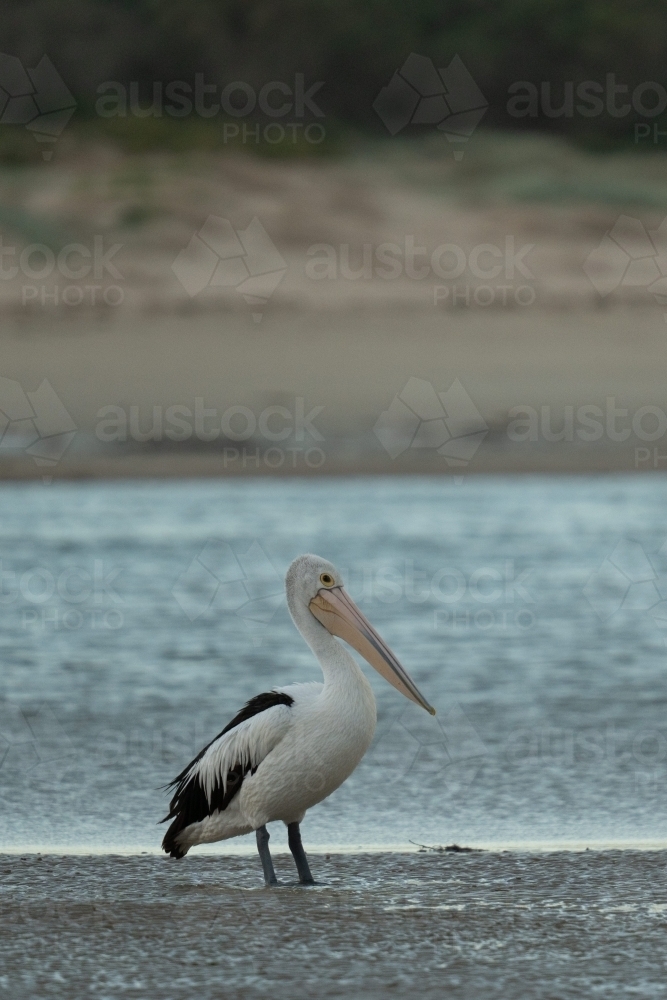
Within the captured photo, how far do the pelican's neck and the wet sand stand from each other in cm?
47

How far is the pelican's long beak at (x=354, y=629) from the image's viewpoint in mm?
4805

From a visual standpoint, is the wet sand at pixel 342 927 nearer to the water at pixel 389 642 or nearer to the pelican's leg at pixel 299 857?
the pelican's leg at pixel 299 857

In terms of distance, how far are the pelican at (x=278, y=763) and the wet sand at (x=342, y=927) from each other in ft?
0.39

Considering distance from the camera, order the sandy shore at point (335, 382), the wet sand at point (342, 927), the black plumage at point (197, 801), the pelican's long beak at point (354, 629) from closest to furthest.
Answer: the wet sand at point (342, 927)
the black plumage at point (197, 801)
the pelican's long beak at point (354, 629)
the sandy shore at point (335, 382)

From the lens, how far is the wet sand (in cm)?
359

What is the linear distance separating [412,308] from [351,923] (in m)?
19.3

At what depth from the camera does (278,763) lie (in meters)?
4.50

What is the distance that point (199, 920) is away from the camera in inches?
160

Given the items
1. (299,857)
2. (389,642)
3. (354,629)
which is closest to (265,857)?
(299,857)

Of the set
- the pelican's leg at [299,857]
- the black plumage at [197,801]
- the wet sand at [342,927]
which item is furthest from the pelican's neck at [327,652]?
the wet sand at [342,927]

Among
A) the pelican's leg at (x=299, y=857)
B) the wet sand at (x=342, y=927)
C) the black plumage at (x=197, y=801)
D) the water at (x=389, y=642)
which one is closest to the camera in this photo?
the wet sand at (x=342, y=927)

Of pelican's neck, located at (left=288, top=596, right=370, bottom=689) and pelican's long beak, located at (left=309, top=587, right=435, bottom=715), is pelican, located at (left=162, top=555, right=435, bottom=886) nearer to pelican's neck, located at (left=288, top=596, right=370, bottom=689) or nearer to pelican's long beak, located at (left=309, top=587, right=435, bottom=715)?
pelican's neck, located at (left=288, top=596, right=370, bottom=689)

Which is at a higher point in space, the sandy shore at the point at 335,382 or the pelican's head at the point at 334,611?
the sandy shore at the point at 335,382

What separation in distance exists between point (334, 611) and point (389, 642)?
3.69 meters
